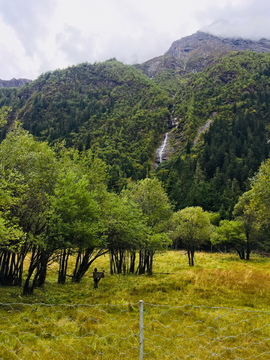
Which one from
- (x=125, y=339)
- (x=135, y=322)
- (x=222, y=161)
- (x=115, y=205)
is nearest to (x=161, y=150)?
(x=222, y=161)

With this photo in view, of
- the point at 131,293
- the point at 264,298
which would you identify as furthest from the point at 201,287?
the point at 131,293

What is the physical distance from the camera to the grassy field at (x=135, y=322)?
8.70 meters

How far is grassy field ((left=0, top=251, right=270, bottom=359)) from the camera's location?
28.6ft

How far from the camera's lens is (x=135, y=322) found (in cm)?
1187

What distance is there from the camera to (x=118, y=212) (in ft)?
71.8

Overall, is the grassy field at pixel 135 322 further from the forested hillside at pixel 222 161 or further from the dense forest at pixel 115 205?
the forested hillside at pixel 222 161

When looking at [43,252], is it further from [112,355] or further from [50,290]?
[112,355]

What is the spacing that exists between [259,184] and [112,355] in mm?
19450

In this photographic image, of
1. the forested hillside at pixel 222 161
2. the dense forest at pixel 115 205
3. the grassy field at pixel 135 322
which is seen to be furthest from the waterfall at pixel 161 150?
the grassy field at pixel 135 322

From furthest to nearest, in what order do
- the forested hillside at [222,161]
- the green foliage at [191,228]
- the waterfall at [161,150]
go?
the waterfall at [161,150]
the forested hillside at [222,161]
the green foliage at [191,228]

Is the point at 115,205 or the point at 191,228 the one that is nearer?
the point at 115,205

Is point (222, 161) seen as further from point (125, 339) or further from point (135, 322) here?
point (125, 339)

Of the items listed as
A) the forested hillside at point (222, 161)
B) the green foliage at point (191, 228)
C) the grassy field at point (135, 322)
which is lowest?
the grassy field at point (135, 322)

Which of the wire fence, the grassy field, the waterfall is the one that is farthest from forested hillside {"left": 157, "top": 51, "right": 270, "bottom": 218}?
the wire fence
